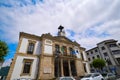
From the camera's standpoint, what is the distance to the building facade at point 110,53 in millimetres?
35463

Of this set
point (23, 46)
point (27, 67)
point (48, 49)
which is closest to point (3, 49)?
point (23, 46)

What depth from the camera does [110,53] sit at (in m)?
37.8

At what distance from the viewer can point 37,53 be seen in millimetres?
19281

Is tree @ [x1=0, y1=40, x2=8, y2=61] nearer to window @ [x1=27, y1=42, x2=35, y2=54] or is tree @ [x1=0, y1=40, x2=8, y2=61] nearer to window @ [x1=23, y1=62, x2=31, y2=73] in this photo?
window @ [x1=23, y1=62, x2=31, y2=73]

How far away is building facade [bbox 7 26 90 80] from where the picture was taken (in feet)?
53.0

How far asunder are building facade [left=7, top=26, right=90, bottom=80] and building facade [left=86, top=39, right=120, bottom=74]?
20612 mm

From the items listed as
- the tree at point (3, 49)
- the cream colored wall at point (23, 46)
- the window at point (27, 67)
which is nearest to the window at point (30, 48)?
the cream colored wall at point (23, 46)

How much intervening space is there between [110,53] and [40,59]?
32640mm

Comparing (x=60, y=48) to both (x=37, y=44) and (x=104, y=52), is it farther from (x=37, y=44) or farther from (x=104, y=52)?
(x=104, y=52)

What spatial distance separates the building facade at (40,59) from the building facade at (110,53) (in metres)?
20.6

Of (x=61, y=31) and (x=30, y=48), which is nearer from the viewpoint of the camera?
(x=30, y=48)

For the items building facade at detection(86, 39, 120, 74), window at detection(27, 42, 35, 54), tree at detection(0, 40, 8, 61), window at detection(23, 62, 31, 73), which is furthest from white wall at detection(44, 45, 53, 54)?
building facade at detection(86, 39, 120, 74)

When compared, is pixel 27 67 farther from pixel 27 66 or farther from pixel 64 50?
pixel 64 50

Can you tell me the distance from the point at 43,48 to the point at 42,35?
336cm
